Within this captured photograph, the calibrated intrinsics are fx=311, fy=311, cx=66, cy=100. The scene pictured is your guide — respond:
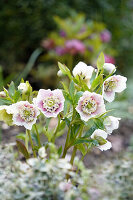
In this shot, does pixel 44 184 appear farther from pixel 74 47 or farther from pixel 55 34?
pixel 55 34

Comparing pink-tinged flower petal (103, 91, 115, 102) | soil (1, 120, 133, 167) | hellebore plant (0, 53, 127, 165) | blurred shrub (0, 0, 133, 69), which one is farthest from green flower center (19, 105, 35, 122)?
blurred shrub (0, 0, 133, 69)

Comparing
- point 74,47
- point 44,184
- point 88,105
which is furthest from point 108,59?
point 74,47

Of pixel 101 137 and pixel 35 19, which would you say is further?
pixel 35 19

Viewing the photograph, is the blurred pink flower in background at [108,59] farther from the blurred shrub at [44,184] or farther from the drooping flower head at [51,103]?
the blurred shrub at [44,184]

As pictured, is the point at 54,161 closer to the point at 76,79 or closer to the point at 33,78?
the point at 76,79

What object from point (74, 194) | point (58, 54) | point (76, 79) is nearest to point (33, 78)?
point (58, 54)

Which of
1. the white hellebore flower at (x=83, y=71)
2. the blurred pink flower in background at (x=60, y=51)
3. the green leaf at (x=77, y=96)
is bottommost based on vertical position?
the green leaf at (x=77, y=96)

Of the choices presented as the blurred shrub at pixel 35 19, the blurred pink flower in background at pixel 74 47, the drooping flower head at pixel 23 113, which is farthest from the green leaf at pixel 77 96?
the blurred shrub at pixel 35 19
